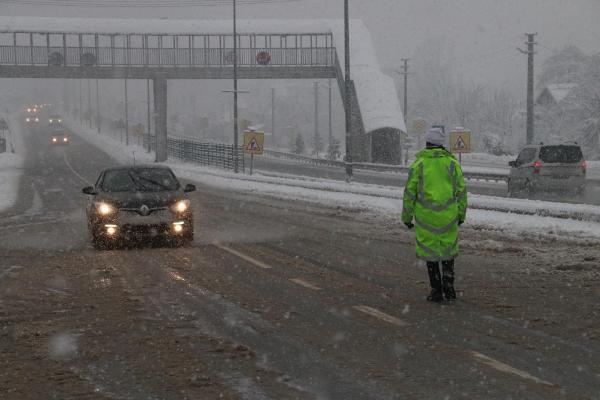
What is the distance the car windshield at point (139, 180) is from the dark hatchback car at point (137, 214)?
0.02m

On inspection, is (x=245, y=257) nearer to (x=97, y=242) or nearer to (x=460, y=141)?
(x=97, y=242)

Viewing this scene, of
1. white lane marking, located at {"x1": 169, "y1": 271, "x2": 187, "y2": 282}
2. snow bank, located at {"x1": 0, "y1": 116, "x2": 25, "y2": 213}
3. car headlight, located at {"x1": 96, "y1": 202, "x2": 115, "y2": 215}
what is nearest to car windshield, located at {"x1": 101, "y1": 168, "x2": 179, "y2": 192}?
car headlight, located at {"x1": 96, "y1": 202, "x2": 115, "y2": 215}

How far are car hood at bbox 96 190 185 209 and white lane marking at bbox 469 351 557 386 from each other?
8829mm

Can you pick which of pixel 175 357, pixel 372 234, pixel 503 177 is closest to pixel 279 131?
pixel 503 177

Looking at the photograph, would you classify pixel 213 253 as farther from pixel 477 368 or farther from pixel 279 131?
pixel 279 131

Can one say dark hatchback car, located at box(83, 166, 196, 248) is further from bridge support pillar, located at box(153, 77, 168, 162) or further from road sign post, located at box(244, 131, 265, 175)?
bridge support pillar, located at box(153, 77, 168, 162)

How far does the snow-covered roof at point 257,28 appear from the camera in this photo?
2126 inches

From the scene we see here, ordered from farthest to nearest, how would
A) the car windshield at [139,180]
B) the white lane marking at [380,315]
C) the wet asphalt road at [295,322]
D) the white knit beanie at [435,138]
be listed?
the car windshield at [139,180], the white knit beanie at [435,138], the white lane marking at [380,315], the wet asphalt road at [295,322]

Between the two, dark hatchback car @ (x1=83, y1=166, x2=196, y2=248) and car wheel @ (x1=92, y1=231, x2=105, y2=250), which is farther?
car wheel @ (x1=92, y1=231, x2=105, y2=250)

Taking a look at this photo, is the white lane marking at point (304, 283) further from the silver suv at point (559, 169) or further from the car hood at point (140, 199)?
the silver suv at point (559, 169)

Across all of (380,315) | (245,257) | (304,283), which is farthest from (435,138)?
(245,257)

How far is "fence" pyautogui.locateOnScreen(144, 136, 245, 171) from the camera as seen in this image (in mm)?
52812

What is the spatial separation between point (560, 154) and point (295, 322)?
1851 centimetres

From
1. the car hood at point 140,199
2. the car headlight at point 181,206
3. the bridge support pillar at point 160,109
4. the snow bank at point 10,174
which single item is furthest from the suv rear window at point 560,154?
the bridge support pillar at point 160,109
